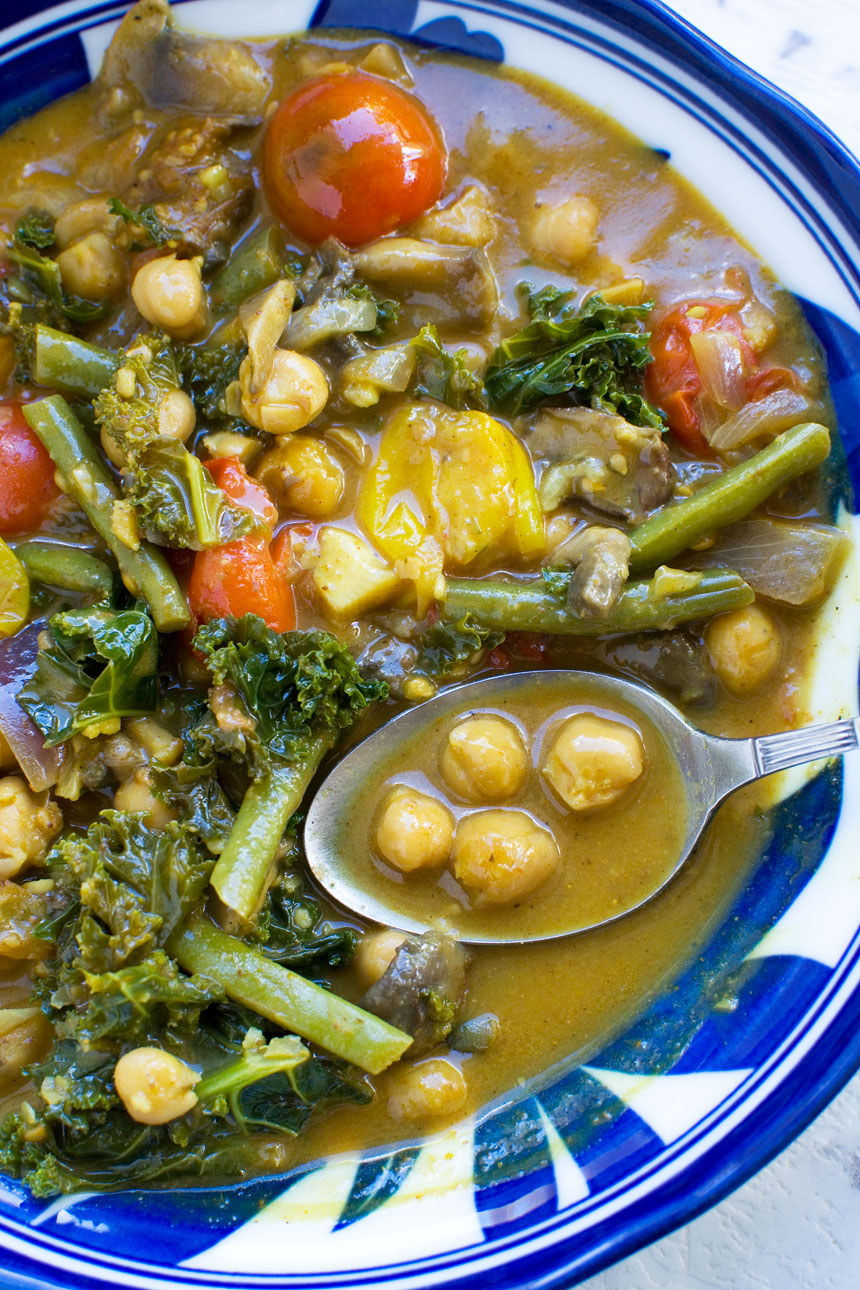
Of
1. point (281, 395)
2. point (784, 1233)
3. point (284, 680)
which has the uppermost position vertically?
point (281, 395)

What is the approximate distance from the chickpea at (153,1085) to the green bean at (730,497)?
2186mm

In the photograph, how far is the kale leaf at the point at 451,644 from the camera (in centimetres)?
333

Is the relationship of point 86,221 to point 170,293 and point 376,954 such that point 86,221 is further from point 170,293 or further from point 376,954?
point 376,954

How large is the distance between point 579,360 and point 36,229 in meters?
2.07

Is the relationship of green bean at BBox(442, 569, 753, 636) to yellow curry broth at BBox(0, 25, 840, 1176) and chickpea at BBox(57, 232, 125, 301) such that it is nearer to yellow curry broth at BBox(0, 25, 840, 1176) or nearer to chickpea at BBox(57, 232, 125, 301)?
yellow curry broth at BBox(0, 25, 840, 1176)

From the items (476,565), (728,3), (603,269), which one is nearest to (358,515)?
(476,565)

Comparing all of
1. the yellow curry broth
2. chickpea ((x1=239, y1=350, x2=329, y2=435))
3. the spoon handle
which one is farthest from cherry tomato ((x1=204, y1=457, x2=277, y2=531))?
the spoon handle

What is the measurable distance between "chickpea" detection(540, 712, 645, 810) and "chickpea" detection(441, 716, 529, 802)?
0.13 meters

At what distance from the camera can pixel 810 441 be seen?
3236 millimetres

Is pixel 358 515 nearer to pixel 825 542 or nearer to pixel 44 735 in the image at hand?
pixel 44 735

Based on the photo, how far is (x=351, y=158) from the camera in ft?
11.1

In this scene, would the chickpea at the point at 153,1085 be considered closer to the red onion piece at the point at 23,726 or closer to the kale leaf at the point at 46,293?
the red onion piece at the point at 23,726

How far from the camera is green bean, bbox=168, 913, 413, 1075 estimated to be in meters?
2.99

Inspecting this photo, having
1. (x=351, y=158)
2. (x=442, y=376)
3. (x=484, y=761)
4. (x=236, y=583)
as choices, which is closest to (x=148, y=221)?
(x=351, y=158)
